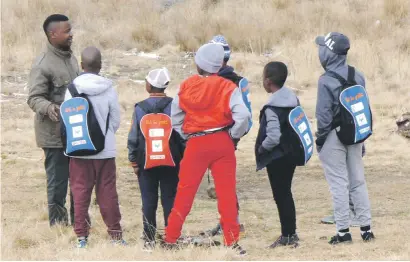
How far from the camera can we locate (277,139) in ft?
21.0

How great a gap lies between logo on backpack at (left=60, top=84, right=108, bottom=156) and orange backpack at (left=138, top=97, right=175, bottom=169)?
36 cm

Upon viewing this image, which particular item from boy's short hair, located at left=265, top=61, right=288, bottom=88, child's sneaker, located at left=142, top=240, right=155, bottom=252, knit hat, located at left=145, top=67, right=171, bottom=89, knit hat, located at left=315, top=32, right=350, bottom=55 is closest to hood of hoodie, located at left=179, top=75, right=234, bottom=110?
knit hat, located at left=145, top=67, right=171, bottom=89

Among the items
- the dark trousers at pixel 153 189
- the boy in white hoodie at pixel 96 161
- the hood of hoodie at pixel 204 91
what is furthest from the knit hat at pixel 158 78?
the dark trousers at pixel 153 189

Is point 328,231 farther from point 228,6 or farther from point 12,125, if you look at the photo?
point 228,6

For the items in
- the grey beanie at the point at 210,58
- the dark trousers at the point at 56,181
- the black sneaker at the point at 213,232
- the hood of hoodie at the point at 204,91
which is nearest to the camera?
the hood of hoodie at the point at 204,91

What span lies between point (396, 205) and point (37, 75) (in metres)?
4.04

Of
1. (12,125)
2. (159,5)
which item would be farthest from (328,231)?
(159,5)

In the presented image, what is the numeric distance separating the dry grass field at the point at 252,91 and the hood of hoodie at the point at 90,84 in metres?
1.19

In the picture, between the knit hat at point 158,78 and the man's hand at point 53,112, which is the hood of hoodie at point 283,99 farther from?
the man's hand at point 53,112

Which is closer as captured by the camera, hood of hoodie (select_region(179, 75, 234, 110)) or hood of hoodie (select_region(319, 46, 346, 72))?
hood of hoodie (select_region(179, 75, 234, 110))

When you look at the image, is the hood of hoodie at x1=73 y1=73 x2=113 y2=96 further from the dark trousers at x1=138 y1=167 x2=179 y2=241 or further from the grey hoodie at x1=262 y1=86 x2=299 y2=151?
the grey hoodie at x1=262 y1=86 x2=299 y2=151

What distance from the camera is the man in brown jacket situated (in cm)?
701

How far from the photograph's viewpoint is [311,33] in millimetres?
19766

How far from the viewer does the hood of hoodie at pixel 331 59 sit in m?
6.69
